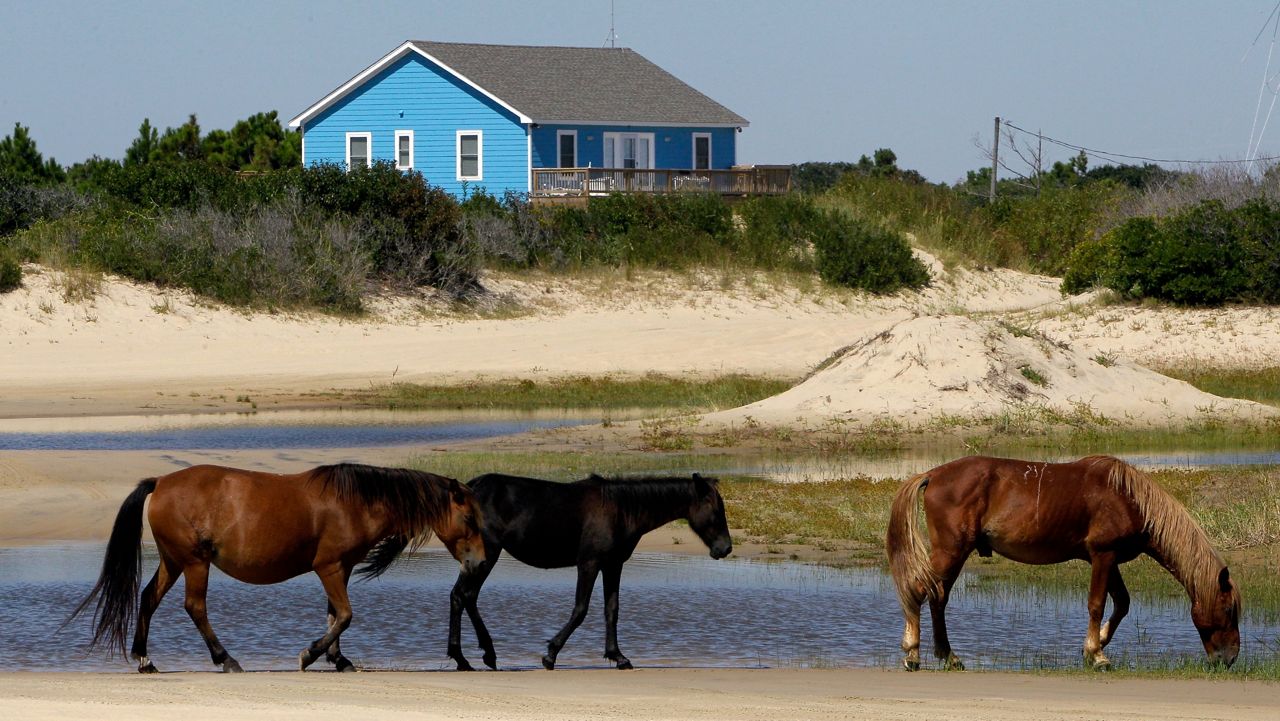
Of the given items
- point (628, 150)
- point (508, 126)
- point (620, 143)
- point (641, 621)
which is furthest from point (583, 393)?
point (628, 150)

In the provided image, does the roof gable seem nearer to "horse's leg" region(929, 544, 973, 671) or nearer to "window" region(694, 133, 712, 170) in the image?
"window" region(694, 133, 712, 170)

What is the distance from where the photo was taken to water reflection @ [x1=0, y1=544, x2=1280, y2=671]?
37.6 feet

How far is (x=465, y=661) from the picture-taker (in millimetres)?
10695

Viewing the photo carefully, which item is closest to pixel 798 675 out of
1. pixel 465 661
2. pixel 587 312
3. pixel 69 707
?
pixel 465 661

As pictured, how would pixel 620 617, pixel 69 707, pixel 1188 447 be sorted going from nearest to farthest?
1. pixel 69 707
2. pixel 620 617
3. pixel 1188 447

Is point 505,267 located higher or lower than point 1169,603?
higher

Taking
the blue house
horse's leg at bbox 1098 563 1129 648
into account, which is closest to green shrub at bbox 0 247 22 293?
the blue house

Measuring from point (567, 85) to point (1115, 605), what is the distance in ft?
156

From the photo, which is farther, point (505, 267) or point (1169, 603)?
point (505, 267)

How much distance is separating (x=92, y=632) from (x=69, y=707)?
4322 mm

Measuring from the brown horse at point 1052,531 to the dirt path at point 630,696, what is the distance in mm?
644

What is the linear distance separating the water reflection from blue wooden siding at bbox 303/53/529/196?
3940cm

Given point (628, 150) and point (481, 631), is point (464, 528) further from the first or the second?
point (628, 150)

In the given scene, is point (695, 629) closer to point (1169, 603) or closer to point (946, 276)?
point (1169, 603)
